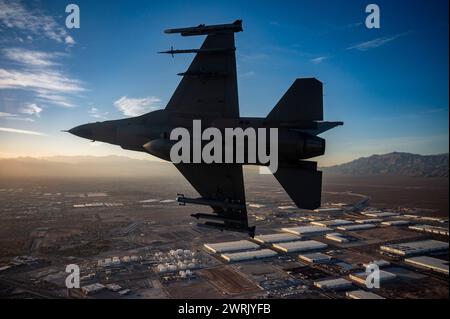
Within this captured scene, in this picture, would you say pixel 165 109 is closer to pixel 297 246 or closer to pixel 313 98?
pixel 313 98

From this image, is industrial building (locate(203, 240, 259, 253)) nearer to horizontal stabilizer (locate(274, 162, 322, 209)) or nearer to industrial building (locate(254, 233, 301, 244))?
industrial building (locate(254, 233, 301, 244))

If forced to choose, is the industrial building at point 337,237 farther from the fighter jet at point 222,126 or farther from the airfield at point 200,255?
the fighter jet at point 222,126

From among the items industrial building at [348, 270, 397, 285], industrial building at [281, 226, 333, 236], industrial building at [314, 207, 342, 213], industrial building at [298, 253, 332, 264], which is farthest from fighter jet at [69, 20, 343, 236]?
industrial building at [314, 207, 342, 213]

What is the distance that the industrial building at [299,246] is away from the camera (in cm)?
5034

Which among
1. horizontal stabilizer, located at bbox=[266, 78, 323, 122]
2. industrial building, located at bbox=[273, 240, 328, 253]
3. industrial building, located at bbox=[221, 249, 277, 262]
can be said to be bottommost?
industrial building, located at bbox=[273, 240, 328, 253]

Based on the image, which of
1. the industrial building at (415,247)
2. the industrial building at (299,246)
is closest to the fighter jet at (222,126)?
the industrial building at (299,246)

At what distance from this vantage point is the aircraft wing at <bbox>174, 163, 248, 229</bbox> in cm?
1370

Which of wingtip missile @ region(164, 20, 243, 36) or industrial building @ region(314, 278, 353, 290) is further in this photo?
industrial building @ region(314, 278, 353, 290)

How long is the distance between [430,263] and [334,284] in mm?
19633

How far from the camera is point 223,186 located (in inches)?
560

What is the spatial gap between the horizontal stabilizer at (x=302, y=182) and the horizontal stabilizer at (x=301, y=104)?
7.29 ft

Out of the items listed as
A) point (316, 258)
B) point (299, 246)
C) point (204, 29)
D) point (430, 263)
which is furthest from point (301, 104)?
point (430, 263)

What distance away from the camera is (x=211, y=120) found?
13531 mm
